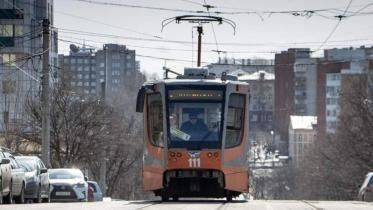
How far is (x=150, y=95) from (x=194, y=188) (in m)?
3.08

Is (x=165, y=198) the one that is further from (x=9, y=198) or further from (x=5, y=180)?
(x=5, y=180)

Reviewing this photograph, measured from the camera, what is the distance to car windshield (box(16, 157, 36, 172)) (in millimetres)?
31081

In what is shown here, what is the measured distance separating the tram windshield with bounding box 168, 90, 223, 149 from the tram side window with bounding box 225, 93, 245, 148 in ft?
0.92

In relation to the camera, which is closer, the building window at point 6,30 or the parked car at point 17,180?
the parked car at point 17,180

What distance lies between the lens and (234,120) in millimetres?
30375

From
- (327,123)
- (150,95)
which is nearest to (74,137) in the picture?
(150,95)

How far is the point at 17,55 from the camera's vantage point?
131000 millimetres

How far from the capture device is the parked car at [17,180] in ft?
91.7

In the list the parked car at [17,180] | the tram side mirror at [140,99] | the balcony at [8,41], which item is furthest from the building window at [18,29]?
the parked car at [17,180]

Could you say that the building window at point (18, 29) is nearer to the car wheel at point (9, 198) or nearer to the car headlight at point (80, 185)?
the car headlight at point (80, 185)

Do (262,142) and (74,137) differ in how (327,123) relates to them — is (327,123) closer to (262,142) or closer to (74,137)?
(262,142)

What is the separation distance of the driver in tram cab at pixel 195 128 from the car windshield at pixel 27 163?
4.71 meters

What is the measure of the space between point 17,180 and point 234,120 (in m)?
6.16

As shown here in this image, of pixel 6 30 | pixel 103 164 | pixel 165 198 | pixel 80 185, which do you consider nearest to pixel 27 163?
pixel 165 198
